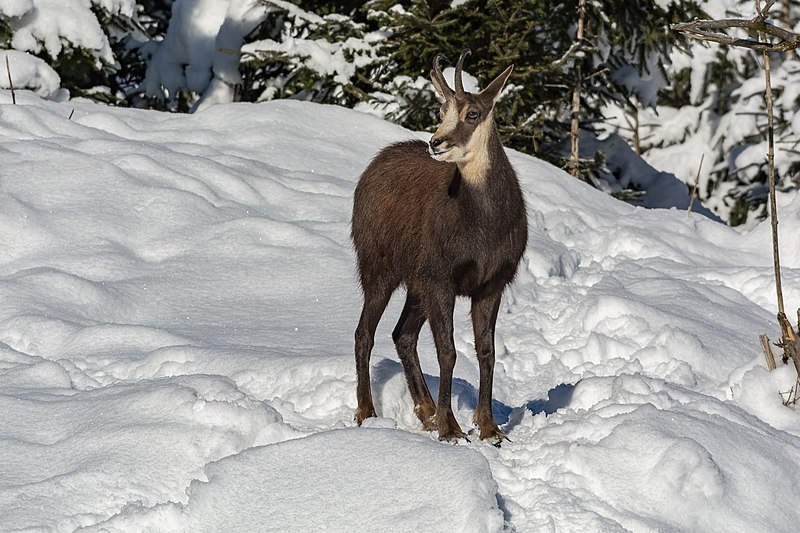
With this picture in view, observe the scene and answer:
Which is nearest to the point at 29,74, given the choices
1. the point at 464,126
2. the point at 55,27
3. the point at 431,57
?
the point at 55,27

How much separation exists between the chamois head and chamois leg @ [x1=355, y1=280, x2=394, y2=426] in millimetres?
1125

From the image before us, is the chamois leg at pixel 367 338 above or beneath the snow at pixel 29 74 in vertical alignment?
above

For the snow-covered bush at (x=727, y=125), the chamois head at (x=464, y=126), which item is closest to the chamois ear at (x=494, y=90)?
the chamois head at (x=464, y=126)

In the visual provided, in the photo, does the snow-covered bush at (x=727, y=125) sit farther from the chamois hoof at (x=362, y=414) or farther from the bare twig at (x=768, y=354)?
the chamois hoof at (x=362, y=414)

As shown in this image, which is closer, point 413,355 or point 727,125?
point 413,355

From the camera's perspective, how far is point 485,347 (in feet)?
20.3

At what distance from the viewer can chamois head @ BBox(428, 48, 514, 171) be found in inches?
228

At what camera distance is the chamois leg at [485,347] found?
19.9 feet

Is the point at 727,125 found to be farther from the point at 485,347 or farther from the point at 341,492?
the point at 341,492

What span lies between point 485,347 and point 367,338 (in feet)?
2.61

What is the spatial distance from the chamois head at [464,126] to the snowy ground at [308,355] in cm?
159

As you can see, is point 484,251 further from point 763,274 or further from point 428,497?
point 763,274

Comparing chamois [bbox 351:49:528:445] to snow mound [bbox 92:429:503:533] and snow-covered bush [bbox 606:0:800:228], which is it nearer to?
snow mound [bbox 92:429:503:533]

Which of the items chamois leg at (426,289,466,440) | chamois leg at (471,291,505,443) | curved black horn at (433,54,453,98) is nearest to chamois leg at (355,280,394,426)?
chamois leg at (426,289,466,440)
